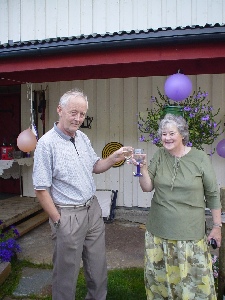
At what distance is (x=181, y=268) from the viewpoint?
90.4 inches

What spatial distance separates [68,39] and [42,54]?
0.38m

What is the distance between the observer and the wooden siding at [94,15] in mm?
5488

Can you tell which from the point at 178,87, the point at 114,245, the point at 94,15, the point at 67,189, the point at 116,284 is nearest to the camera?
the point at 67,189

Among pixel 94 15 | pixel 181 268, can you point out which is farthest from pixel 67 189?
pixel 94 15

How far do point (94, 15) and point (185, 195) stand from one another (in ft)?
15.3

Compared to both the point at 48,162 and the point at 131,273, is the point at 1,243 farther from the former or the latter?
the point at 48,162

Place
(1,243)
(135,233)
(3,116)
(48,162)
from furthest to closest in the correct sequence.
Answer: (3,116)
(135,233)
(1,243)
(48,162)

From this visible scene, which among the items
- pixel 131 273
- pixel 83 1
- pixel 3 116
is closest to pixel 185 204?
pixel 131 273

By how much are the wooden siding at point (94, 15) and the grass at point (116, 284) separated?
4.18m

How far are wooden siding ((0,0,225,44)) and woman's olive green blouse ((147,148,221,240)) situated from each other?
3.98 metres

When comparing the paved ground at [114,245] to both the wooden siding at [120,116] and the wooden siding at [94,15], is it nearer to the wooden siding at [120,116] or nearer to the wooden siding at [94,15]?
the wooden siding at [120,116]

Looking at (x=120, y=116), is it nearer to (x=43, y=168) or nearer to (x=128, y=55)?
(x=128, y=55)

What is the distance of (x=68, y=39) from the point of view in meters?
3.93

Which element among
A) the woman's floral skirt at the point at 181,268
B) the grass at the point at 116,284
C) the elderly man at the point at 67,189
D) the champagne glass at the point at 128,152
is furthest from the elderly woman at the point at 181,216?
A: the grass at the point at 116,284
